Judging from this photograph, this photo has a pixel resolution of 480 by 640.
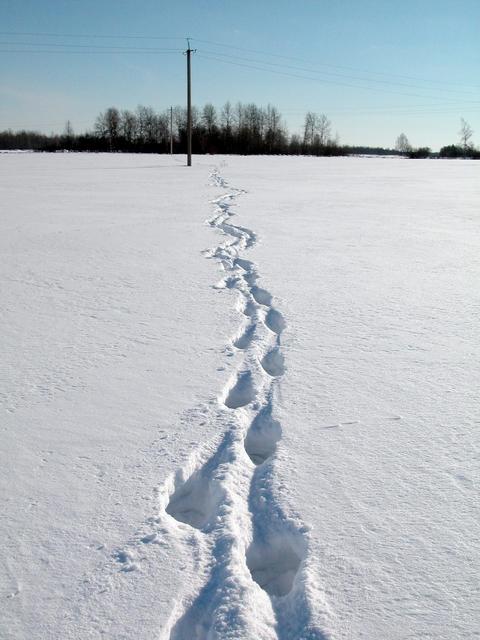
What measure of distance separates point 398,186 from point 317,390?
12.9m

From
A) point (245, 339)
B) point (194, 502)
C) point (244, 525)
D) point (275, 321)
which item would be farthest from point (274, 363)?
point (244, 525)

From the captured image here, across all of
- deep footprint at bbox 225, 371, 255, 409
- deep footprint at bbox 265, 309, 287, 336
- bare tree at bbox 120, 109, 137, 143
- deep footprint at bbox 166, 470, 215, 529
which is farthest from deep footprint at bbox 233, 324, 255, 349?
bare tree at bbox 120, 109, 137, 143

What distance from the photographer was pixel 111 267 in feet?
14.6

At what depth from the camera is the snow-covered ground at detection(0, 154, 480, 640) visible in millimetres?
1244

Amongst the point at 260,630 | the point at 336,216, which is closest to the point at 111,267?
the point at 260,630

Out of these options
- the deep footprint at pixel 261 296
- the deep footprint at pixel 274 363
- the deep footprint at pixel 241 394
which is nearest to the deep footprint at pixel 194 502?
the deep footprint at pixel 241 394

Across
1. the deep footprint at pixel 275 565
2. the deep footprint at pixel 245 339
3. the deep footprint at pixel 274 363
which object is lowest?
the deep footprint at pixel 275 565

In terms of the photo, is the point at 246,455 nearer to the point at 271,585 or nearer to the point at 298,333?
the point at 271,585

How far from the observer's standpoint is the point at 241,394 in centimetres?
236

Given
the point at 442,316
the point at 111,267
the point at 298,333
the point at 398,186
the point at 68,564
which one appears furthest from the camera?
the point at 398,186

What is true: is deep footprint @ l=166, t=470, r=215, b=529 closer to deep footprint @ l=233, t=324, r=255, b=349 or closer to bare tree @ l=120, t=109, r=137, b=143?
deep footprint @ l=233, t=324, r=255, b=349

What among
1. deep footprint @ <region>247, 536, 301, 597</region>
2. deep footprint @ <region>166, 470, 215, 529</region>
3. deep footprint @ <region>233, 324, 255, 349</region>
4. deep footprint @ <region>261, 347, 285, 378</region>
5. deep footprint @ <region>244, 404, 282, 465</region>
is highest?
deep footprint @ <region>233, 324, 255, 349</region>

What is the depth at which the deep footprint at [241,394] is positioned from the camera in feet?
A: 7.57

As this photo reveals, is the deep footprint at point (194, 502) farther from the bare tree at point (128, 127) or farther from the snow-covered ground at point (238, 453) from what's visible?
the bare tree at point (128, 127)
